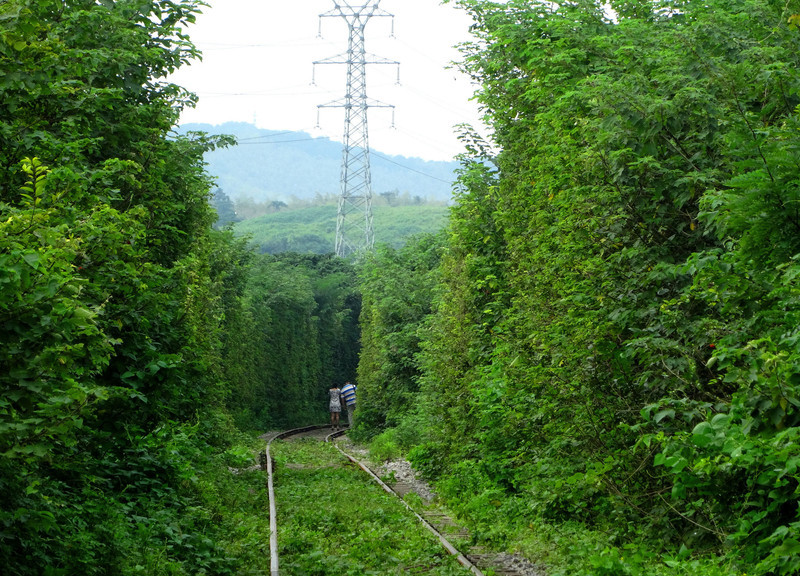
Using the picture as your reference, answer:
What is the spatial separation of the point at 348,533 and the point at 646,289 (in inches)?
207

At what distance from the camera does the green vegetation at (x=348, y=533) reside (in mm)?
9023

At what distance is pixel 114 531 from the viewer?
8023mm

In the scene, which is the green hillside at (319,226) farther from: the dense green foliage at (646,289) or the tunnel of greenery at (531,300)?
the dense green foliage at (646,289)

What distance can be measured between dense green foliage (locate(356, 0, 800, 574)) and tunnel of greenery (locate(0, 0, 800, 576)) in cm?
4

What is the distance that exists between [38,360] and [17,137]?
3132mm

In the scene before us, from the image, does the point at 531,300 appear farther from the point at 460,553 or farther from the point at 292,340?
the point at 292,340

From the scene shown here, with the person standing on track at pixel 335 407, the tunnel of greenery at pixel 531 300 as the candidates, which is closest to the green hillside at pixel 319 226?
the person standing on track at pixel 335 407

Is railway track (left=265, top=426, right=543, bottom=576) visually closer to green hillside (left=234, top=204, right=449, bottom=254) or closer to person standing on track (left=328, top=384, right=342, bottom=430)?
person standing on track (left=328, top=384, right=342, bottom=430)

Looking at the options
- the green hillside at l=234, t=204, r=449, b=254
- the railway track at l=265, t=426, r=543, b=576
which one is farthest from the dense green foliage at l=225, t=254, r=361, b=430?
the green hillside at l=234, t=204, r=449, b=254

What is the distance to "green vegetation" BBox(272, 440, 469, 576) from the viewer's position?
9023mm

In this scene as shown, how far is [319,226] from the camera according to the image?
110375 millimetres

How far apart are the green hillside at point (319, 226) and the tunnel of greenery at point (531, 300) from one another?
74290mm

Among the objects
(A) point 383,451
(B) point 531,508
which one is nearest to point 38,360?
(B) point 531,508

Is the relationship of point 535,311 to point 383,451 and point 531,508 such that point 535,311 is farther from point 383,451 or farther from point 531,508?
point 383,451
